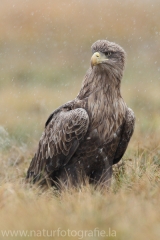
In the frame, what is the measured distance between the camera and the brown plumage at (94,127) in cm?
787

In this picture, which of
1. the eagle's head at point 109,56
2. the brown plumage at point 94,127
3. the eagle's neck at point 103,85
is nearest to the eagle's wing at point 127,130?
the brown plumage at point 94,127

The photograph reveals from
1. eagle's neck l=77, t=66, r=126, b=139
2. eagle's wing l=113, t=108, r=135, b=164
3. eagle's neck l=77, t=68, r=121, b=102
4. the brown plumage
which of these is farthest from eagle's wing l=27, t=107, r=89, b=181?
eagle's wing l=113, t=108, r=135, b=164

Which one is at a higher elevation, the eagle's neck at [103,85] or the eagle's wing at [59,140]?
the eagle's neck at [103,85]

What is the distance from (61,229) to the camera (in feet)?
18.9

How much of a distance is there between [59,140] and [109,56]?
3.38 ft

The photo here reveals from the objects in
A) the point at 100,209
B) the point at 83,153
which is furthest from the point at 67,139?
the point at 100,209

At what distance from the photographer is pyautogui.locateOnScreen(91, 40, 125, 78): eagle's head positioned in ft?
25.9

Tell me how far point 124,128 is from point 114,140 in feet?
0.68

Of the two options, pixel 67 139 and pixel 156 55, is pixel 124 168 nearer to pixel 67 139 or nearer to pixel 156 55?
pixel 67 139

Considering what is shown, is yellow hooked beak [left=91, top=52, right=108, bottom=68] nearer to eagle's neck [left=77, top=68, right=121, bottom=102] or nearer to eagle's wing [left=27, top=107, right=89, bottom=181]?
eagle's neck [left=77, top=68, right=121, bottom=102]

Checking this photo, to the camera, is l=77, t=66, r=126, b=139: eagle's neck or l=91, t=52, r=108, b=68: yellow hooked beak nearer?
l=91, t=52, r=108, b=68: yellow hooked beak

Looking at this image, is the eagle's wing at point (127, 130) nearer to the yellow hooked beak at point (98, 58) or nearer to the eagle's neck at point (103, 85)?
the eagle's neck at point (103, 85)

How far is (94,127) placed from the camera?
7855 mm

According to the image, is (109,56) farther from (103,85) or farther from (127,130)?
(127,130)
